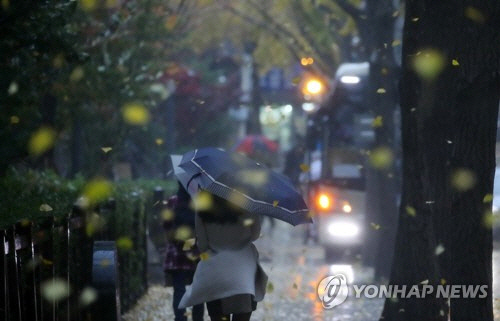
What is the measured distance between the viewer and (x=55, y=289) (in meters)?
8.83

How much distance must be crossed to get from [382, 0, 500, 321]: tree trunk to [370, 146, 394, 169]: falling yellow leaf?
8151 mm

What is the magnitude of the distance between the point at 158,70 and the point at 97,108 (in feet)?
4.53

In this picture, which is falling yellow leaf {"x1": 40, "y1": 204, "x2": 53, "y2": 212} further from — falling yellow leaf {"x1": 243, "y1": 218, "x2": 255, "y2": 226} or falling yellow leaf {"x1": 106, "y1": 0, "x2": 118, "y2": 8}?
falling yellow leaf {"x1": 106, "y1": 0, "x2": 118, "y2": 8}

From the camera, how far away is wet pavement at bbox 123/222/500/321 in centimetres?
1386

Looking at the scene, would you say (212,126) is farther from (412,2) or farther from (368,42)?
(412,2)

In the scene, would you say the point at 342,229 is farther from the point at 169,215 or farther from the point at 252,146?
the point at 252,146

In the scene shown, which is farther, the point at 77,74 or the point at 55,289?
the point at 77,74

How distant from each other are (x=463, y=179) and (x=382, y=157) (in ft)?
29.5

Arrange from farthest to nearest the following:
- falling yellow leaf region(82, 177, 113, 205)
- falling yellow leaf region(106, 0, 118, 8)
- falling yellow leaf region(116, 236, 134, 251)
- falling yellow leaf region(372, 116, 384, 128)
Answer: falling yellow leaf region(106, 0, 118, 8), falling yellow leaf region(372, 116, 384, 128), falling yellow leaf region(116, 236, 134, 251), falling yellow leaf region(82, 177, 113, 205)

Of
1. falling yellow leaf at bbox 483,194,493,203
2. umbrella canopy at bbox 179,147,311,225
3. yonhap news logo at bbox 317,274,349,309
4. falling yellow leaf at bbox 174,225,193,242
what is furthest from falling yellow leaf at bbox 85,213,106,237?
yonhap news logo at bbox 317,274,349,309

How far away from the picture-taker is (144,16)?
851 inches

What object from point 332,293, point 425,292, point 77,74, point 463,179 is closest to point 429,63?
point 463,179

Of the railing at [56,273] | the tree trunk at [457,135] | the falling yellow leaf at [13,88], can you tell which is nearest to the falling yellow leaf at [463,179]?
the tree trunk at [457,135]

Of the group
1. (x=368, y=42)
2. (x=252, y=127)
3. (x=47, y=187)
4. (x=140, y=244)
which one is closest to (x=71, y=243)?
(x=47, y=187)
